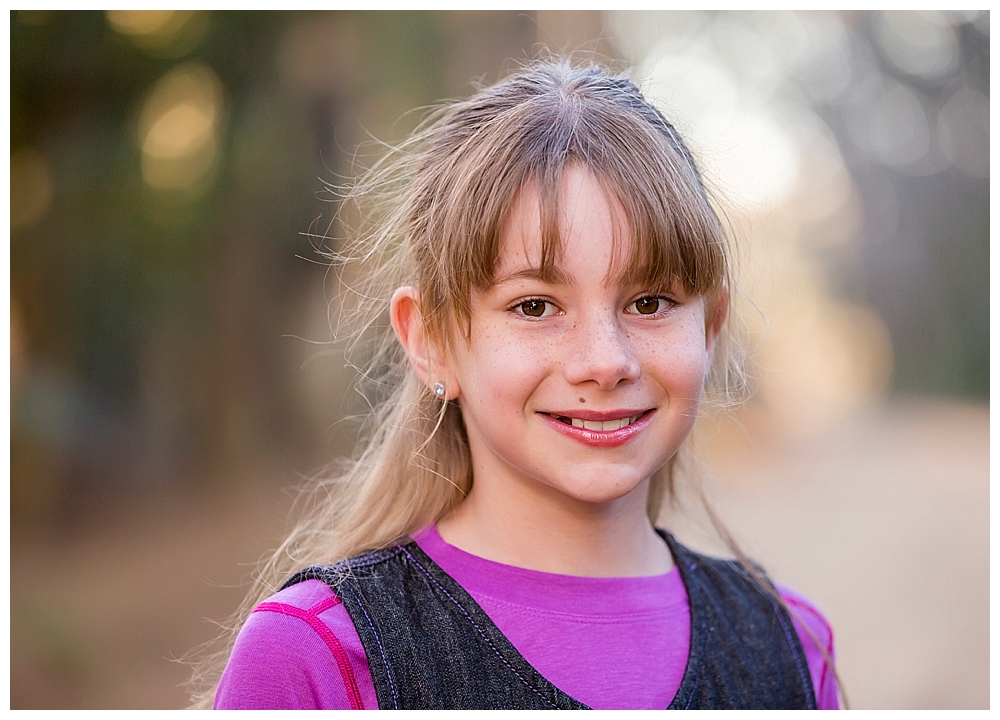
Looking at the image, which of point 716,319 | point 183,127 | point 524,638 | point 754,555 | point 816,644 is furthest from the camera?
point 183,127

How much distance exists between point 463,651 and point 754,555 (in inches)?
41.4

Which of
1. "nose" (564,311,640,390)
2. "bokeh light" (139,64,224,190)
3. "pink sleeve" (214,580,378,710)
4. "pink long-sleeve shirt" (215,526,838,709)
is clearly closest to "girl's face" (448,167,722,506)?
"nose" (564,311,640,390)

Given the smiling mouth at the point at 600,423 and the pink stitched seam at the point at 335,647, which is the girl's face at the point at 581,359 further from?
the pink stitched seam at the point at 335,647

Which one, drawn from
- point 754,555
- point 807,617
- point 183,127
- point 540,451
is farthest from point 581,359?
point 183,127

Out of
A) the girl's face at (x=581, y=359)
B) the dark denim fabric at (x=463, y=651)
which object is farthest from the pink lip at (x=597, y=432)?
the dark denim fabric at (x=463, y=651)

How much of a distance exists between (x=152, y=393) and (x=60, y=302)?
1.60ft

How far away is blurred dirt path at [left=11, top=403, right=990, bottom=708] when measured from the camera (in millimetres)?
3004

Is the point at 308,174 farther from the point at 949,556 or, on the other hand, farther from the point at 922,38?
the point at 949,556

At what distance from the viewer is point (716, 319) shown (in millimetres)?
1210

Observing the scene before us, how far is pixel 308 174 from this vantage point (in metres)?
3.36

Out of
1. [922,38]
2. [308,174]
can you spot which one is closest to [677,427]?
[308,174]

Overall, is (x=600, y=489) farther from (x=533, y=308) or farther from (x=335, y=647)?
(x=335, y=647)

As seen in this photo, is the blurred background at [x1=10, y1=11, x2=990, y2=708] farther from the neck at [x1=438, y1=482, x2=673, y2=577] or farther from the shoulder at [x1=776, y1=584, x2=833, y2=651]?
the neck at [x1=438, y1=482, x2=673, y2=577]
